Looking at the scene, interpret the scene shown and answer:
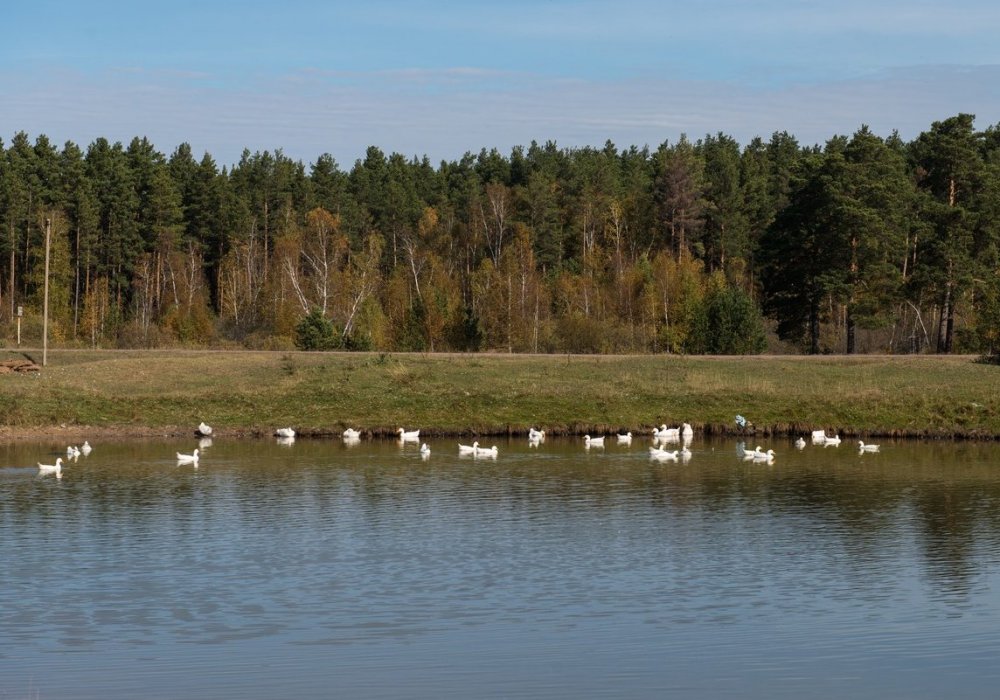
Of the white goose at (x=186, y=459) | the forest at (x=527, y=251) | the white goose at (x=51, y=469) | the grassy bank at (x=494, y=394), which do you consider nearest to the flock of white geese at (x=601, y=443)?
the white goose at (x=186, y=459)

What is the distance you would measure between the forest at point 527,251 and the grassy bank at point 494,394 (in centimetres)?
1273

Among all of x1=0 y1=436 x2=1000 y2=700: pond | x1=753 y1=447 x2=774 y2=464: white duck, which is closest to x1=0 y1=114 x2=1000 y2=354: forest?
x1=753 y1=447 x2=774 y2=464: white duck

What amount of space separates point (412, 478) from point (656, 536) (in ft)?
43.3

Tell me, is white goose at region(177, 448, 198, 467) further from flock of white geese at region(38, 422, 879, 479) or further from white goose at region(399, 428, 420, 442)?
white goose at region(399, 428, 420, 442)

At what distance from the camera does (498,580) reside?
28188 mm

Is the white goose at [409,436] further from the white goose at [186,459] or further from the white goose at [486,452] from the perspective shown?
the white goose at [186,459]

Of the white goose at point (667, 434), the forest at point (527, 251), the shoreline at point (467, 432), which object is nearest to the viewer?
the white goose at point (667, 434)

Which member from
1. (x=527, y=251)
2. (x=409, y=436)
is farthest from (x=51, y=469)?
(x=527, y=251)

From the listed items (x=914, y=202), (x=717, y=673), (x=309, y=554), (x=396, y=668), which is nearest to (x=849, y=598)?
(x=717, y=673)

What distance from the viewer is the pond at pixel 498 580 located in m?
20.8

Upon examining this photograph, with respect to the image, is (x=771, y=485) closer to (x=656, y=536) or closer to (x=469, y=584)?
(x=656, y=536)

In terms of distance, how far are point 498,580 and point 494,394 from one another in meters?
36.7

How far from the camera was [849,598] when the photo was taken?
26.3 meters

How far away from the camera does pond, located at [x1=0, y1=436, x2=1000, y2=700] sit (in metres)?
20.8
